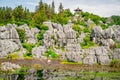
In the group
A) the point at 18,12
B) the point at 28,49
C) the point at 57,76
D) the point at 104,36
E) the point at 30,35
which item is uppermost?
the point at 18,12

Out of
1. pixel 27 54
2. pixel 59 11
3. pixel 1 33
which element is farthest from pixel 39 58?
pixel 59 11

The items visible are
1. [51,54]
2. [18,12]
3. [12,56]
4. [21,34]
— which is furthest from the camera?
[18,12]

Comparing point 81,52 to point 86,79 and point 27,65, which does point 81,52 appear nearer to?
point 27,65

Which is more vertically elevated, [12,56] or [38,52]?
Answer: [38,52]

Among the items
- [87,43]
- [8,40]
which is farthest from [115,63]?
[8,40]

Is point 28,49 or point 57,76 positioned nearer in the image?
point 57,76

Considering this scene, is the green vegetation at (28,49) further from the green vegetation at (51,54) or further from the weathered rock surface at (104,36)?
the weathered rock surface at (104,36)

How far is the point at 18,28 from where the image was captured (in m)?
98.2

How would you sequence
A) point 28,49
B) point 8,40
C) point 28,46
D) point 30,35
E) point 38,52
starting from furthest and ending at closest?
point 30,35 < point 28,46 < point 8,40 < point 28,49 < point 38,52

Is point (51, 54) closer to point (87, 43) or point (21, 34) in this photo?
point (21, 34)

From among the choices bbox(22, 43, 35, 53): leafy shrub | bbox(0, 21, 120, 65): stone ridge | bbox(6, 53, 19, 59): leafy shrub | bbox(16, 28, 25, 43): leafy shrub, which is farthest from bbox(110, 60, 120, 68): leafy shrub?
bbox(16, 28, 25, 43): leafy shrub

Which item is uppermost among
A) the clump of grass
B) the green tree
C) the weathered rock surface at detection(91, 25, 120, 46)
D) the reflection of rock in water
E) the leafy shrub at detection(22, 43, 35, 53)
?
the green tree

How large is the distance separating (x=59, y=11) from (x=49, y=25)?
2875 cm

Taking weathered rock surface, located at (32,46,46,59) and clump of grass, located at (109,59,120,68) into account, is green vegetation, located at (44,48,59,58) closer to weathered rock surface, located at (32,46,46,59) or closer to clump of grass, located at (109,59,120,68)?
weathered rock surface, located at (32,46,46,59)
